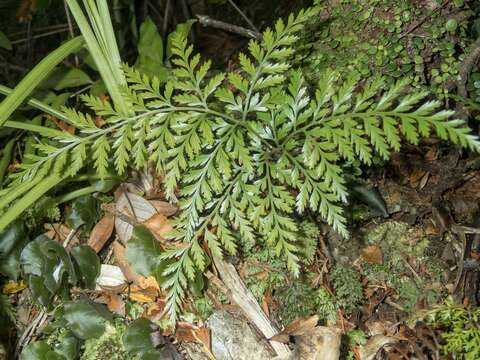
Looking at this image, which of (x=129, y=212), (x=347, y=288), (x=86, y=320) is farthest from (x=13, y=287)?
(x=347, y=288)

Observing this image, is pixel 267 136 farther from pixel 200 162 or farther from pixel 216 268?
pixel 216 268

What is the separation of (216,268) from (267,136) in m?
0.57

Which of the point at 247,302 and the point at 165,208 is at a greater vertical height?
the point at 165,208

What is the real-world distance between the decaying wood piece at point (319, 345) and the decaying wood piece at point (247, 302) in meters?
0.06

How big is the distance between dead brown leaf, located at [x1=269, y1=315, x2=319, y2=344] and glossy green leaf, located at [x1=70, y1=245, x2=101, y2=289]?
68 centimetres

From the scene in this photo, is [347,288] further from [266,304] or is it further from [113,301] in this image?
[113,301]

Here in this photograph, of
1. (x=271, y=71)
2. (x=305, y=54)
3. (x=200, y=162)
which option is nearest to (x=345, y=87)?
(x=271, y=71)

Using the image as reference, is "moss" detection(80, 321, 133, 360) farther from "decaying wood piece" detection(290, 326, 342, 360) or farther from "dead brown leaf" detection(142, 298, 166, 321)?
"decaying wood piece" detection(290, 326, 342, 360)

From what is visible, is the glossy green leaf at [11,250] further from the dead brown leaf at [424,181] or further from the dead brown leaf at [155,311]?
the dead brown leaf at [424,181]

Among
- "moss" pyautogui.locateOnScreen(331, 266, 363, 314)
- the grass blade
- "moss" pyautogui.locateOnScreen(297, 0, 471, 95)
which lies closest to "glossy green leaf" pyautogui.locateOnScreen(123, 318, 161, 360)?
"moss" pyautogui.locateOnScreen(331, 266, 363, 314)

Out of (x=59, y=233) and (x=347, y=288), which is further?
(x=59, y=233)

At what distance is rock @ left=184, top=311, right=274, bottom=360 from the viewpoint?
1.67 m

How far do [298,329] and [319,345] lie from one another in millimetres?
107

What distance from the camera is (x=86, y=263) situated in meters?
1.83
